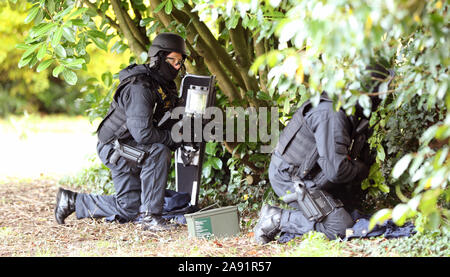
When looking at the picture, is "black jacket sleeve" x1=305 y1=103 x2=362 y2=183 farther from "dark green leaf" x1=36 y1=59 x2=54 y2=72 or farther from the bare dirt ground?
"dark green leaf" x1=36 y1=59 x2=54 y2=72

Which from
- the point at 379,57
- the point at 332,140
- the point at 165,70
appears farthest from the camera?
the point at 165,70

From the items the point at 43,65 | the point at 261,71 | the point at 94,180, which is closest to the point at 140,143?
the point at 43,65

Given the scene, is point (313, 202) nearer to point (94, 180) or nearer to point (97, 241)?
point (97, 241)

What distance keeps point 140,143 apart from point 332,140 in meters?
1.83

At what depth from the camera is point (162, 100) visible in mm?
5098

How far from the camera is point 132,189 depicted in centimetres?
526

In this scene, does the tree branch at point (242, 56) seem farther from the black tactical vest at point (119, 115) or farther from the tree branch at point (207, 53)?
the black tactical vest at point (119, 115)

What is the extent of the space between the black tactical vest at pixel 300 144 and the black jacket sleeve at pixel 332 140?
141 millimetres

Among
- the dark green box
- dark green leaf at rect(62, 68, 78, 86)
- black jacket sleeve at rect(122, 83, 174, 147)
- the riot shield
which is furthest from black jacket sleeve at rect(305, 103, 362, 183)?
dark green leaf at rect(62, 68, 78, 86)

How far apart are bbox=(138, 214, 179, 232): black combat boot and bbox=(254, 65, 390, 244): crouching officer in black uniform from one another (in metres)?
0.94

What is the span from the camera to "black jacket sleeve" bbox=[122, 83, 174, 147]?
4871mm

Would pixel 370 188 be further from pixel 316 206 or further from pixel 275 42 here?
pixel 275 42
